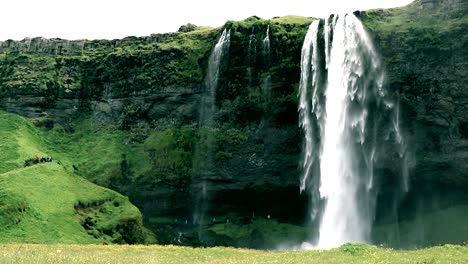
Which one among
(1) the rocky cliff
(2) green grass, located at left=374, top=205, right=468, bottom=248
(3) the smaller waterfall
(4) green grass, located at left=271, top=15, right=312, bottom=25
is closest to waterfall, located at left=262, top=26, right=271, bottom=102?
(1) the rocky cliff

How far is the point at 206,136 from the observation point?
69750 mm

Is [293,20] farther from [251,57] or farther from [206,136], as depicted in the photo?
[206,136]

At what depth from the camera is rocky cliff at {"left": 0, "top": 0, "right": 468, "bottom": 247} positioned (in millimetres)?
58219

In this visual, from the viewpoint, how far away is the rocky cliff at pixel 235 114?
5822 cm

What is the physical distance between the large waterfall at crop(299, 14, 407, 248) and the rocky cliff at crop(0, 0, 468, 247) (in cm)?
145

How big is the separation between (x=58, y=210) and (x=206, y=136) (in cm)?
2662

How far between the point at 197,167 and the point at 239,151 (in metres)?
5.81

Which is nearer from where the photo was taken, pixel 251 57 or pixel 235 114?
pixel 251 57

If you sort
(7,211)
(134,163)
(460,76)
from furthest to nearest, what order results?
(134,163), (460,76), (7,211)

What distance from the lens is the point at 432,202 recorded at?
6175cm

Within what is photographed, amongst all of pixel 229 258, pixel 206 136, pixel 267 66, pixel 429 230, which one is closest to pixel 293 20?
pixel 267 66

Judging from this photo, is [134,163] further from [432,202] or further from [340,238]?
[432,202]

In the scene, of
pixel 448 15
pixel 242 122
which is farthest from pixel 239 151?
pixel 448 15

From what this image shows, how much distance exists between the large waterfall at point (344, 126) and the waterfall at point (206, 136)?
39.1 feet
